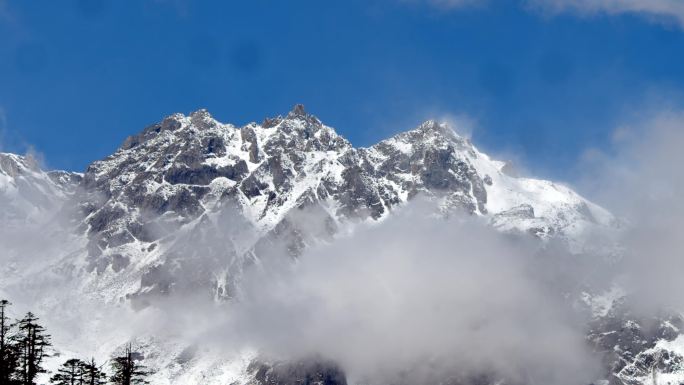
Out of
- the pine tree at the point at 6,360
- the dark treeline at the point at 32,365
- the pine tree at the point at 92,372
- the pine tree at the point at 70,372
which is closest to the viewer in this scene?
the pine tree at the point at 6,360

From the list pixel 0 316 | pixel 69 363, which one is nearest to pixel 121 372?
pixel 69 363

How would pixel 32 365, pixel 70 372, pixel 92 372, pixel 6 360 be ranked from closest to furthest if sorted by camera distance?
pixel 6 360 → pixel 92 372 → pixel 70 372 → pixel 32 365

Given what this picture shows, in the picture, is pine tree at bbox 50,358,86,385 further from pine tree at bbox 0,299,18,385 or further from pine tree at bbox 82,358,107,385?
pine tree at bbox 0,299,18,385

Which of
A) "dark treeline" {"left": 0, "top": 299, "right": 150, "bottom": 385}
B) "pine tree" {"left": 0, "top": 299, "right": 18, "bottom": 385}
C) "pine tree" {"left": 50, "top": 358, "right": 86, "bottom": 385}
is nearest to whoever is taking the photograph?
"pine tree" {"left": 0, "top": 299, "right": 18, "bottom": 385}

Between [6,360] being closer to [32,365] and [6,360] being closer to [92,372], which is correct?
[32,365]

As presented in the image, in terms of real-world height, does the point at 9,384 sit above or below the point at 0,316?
below

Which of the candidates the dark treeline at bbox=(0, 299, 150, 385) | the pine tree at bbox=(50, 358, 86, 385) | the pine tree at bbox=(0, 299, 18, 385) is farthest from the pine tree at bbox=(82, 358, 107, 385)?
the pine tree at bbox=(0, 299, 18, 385)

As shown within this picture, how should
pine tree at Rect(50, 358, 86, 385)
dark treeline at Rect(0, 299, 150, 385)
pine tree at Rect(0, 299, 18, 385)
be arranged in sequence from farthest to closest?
pine tree at Rect(50, 358, 86, 385) → dark treeline at Rect(0, 299, 150, 385) → pine tree at Rect(0, 299, 18, 385)

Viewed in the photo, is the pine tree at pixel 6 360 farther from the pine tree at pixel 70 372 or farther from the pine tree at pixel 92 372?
the pine tree at pixel 92 372

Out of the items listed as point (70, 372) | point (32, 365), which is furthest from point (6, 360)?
point (70, 372)

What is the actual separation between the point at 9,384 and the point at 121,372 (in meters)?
10.5

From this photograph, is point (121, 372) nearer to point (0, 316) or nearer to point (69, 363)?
point (69, 363)

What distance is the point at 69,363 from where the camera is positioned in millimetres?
117625

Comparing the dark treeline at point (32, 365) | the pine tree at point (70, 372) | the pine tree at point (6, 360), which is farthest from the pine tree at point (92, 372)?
the pine tree at point (6, 360)
